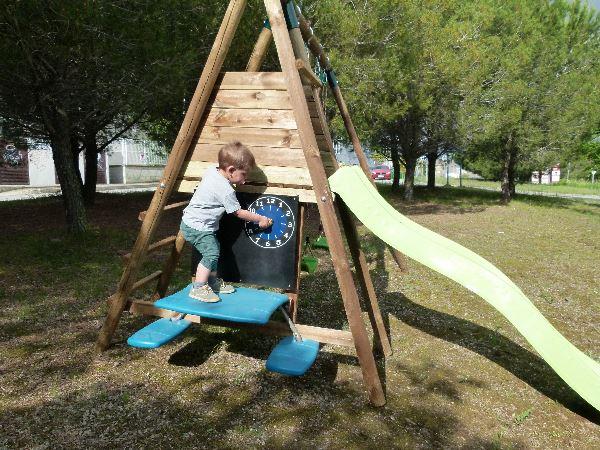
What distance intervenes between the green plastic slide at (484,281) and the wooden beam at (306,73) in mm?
1037

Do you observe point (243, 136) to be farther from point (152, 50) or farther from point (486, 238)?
point (486, 238)

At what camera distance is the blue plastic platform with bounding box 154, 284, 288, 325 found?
11.1 ft

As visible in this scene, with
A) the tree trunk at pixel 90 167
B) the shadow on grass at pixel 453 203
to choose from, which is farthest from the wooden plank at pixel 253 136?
the shadow on grass at pixel 453 203

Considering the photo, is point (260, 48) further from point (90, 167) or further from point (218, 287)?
point (90, 167)

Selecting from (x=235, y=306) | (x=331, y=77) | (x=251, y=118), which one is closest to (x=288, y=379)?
(x=235, y=306)

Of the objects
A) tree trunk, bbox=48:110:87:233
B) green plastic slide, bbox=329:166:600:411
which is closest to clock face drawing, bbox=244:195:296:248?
green plastic slide, bbox=329:166:600:411

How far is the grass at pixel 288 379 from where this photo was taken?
11.0ft

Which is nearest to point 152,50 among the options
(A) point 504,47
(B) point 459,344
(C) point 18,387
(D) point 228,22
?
(D) point 228,22

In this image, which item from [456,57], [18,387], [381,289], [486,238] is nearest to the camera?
[18,387]

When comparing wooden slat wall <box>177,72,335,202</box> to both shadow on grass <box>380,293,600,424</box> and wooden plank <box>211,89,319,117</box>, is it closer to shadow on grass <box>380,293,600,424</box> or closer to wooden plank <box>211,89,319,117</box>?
wooden plank <box>211,89,319,117</box>

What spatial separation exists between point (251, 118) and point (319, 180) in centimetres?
91

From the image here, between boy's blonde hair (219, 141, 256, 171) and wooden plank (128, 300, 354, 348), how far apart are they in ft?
4.61

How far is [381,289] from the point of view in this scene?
23.6ft

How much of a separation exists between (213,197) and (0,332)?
311 centimetres
